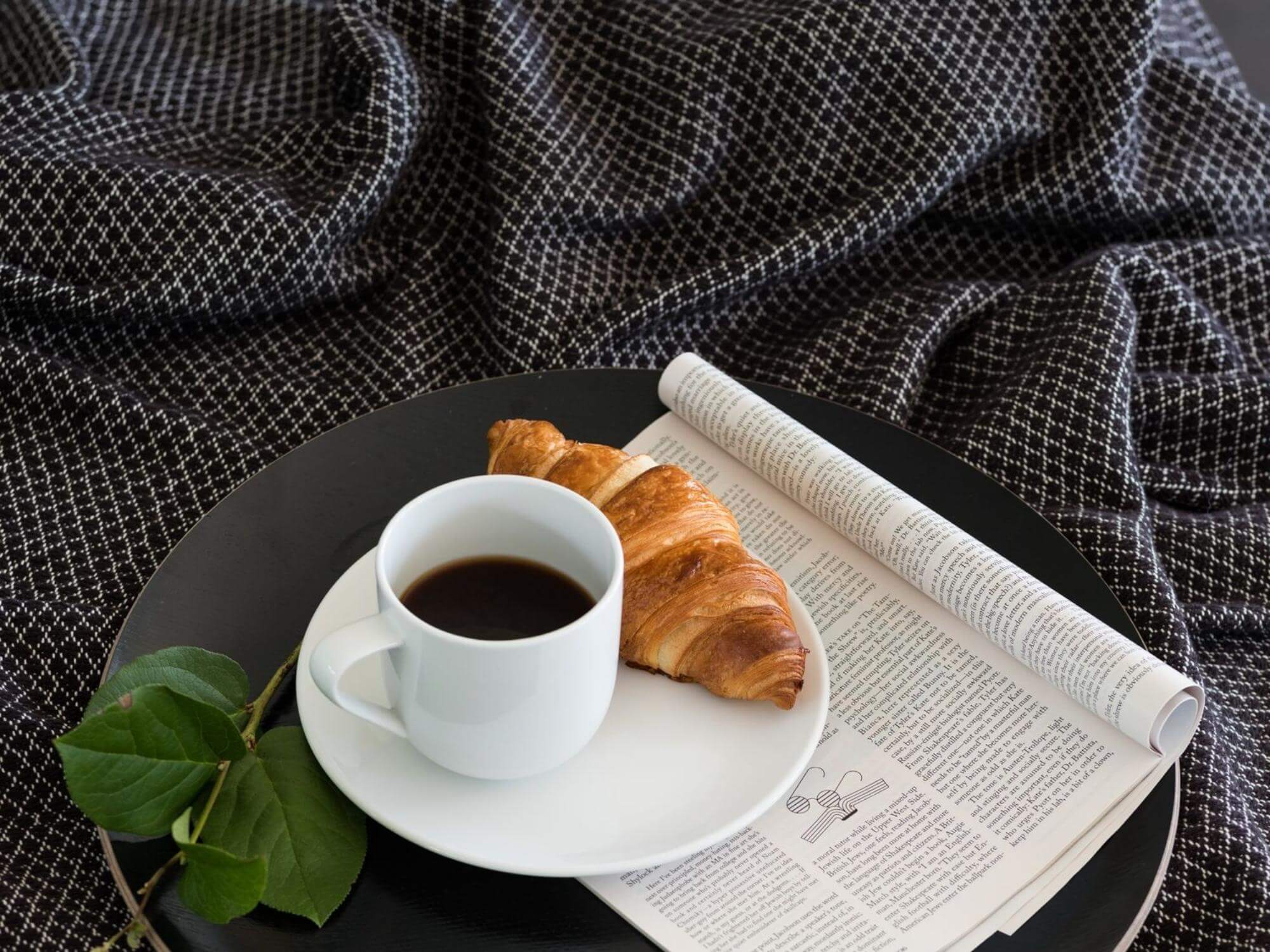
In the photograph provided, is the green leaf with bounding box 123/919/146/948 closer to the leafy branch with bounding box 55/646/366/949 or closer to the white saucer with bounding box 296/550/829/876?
the leafy branch with bounding box 55/646/366/949

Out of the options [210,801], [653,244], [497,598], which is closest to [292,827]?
[210,801]

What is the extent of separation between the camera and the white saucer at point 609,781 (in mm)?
617

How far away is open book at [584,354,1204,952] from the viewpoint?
62 centimetres

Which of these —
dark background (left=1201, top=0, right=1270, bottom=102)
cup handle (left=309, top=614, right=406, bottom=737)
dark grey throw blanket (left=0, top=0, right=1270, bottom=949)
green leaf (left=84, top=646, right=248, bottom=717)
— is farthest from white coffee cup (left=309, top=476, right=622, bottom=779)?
dark background (left=1201, top=0, right=1270, bottom=102)

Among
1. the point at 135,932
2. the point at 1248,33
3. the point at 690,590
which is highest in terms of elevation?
the point at 1248,33

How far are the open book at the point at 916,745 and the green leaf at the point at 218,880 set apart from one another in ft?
0.55

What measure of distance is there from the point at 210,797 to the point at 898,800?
0.36 m

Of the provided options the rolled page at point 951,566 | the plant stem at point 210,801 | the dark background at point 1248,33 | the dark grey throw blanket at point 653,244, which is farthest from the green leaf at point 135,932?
the dark background at point 1248,33

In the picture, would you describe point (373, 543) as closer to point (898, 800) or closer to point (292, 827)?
point (292, 827)

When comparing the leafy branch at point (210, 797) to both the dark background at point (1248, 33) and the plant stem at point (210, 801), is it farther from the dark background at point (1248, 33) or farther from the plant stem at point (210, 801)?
the dark background at point (1248, 33)

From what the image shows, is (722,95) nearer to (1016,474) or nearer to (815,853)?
(1016,474)

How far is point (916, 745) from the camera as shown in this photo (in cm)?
70

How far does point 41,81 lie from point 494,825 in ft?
3.08

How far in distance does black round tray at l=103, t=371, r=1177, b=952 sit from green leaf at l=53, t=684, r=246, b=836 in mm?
43
